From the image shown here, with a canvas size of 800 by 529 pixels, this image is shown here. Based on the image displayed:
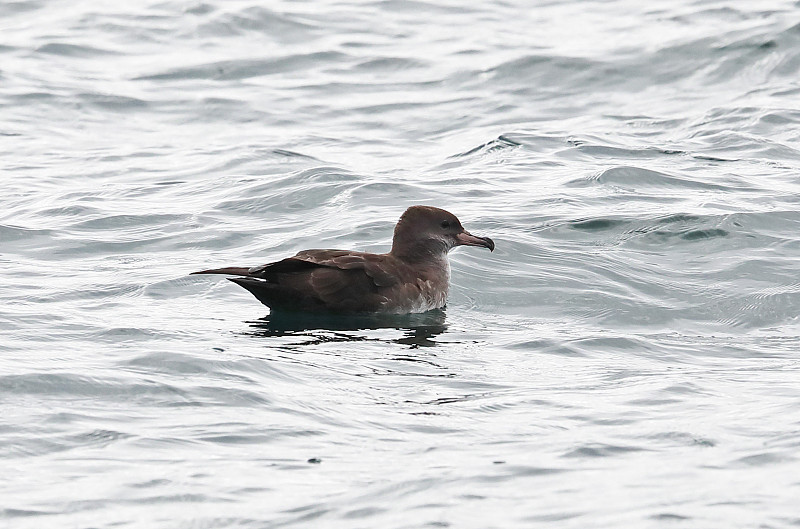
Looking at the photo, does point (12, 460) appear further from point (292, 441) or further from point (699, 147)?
point (699, 147)

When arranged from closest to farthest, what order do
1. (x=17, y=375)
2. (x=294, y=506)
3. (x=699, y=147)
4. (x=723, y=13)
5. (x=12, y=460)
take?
(x=294, y=506) → (x=12, y=460) → (x=17, y=375) → (x=699, y=147) → (x=723, y=13)

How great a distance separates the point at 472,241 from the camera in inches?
398

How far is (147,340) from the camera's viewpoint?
8.19m

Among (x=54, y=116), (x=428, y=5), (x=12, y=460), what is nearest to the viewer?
(x=12, y=460)

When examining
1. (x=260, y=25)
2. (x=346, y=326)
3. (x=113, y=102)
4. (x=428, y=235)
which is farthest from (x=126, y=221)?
(x=260, y=25)

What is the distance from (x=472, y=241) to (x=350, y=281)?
132 centimetres

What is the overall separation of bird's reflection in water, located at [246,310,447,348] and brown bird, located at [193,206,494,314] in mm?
61

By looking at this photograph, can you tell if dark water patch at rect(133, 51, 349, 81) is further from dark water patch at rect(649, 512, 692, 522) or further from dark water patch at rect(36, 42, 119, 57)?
dark water patch at rect(649, 512, 692, 522)

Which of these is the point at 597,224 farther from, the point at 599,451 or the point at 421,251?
the point at 599,451

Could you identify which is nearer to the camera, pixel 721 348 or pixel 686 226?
pixel 721 348

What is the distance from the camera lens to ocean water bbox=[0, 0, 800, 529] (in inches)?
227

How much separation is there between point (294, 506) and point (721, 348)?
3.88 meters

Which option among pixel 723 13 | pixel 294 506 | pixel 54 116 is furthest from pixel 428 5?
pixel 294 506

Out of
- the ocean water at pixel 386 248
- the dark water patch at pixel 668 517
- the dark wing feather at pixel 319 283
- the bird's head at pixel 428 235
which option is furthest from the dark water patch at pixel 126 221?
the dark water patch at pixel 668 517
